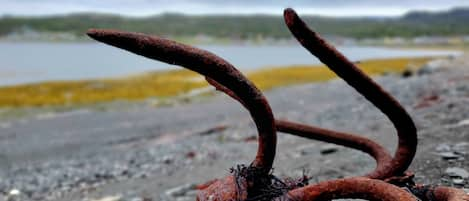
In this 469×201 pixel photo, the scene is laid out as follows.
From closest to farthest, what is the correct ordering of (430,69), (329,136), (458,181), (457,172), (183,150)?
(329,136) → (458,181) → (457,172) → (183,150) → (430,69)

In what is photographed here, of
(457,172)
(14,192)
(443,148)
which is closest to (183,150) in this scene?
(14,192)

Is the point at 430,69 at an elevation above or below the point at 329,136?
below

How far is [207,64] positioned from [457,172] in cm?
401

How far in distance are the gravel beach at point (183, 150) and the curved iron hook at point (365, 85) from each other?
181cm

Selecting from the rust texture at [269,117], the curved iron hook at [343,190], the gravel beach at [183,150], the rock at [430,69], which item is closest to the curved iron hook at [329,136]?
the rust texture at [269,117]

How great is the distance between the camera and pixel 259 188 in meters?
3.59

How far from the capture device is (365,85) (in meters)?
3.65

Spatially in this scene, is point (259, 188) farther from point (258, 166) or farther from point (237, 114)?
point (237, 114)

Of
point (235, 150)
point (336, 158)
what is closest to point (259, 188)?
point (336, 158)

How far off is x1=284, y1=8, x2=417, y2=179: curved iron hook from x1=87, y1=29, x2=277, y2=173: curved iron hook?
0.41m

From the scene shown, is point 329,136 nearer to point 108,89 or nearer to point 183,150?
point 183,150

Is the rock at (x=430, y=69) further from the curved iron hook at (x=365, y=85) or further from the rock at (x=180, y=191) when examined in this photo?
the curved iron hook at (x=365, y=85)

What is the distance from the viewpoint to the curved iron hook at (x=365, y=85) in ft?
10.6

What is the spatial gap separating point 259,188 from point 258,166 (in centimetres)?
14
